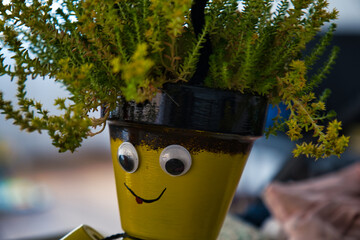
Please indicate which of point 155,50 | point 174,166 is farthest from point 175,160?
point 155,50

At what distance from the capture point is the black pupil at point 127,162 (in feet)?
1.25

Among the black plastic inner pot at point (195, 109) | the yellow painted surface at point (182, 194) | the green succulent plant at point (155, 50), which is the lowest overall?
the yellow painted surface at point (182, 194)

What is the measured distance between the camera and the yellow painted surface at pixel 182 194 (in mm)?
373

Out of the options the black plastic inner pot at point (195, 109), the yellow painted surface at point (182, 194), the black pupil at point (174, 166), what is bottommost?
the yellow painted surface at point (182, 194)

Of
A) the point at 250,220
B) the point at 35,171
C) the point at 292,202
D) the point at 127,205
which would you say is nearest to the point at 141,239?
the point at 127,205

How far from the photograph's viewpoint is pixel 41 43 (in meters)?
0.36

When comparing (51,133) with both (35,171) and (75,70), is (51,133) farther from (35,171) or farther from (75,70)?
(35,171)

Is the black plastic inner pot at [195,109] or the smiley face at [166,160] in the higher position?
the black plastic inner pot at [195,109]

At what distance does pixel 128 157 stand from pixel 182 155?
6 cm

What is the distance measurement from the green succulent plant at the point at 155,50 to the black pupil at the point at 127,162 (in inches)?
1.7

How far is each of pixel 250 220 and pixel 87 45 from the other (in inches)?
73.7

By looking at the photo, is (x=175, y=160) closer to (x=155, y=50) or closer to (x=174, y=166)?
(x=174, y=166)

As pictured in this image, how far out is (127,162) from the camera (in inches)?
15.0

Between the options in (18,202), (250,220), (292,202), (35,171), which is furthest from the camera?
(35,171)
